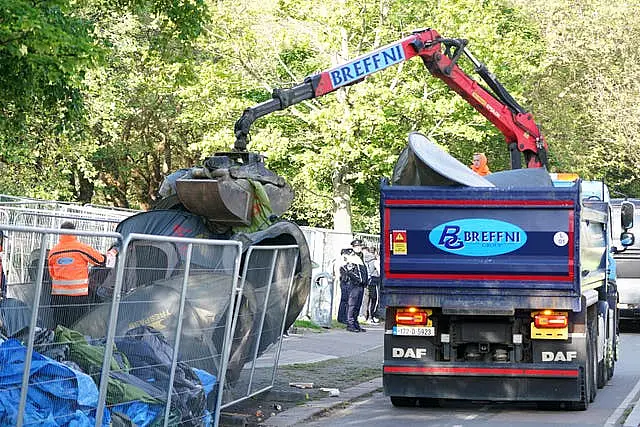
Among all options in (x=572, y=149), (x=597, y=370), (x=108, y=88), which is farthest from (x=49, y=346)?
(x=572, y=149)

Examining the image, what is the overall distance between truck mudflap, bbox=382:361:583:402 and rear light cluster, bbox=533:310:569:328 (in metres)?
0.43

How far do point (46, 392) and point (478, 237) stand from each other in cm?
669

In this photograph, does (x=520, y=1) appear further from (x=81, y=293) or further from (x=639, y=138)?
(x=81, y=293)

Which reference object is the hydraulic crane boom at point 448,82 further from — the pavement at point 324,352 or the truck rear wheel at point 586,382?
the truck rear wheel at point 586,382

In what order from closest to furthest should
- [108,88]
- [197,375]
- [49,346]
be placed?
1. [49,346]
2. [197,375]
3. [108,88]

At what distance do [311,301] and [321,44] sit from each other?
43.8ft

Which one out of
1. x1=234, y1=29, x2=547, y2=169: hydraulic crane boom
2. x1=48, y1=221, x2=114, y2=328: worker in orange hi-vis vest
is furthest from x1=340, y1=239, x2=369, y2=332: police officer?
x1=48, y1=221, x2=114, y2=328: worker in orange hi-vis vest

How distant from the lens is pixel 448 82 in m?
17.8

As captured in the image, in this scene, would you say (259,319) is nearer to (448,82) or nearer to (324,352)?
(448,82)

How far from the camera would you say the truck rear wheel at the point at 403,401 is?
13585 mm

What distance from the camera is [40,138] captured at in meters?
29.5

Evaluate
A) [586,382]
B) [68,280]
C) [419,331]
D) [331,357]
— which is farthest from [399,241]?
[68,280]

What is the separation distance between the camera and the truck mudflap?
1296 cm

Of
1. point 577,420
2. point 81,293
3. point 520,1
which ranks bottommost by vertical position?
point 577,420
